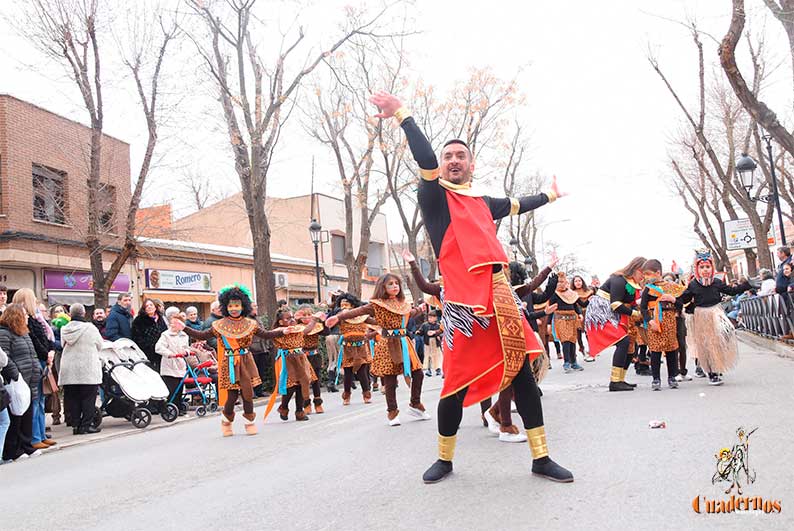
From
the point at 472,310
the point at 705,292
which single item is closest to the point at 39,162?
the point at 705,292

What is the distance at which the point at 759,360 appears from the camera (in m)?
13.2

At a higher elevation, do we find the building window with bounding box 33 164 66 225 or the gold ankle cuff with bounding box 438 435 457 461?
the building window with bounding box 33 164 66 225

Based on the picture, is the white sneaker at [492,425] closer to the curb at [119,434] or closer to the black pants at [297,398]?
the black pants at [297,398]

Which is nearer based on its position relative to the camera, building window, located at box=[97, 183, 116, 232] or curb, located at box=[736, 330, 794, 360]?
curb, located at box=[736, 330, 794, 360]

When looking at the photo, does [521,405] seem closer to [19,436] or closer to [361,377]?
[19,436]

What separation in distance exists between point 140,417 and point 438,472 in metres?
7.59

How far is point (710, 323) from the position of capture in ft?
31.8

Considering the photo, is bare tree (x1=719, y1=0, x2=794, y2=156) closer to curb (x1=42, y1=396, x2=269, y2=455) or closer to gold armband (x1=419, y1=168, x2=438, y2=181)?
gold armband (x1=419, y1=168, x2=438, y2=181)

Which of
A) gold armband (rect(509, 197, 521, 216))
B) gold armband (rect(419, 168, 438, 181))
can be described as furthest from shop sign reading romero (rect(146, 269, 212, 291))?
gold armband (rect(419, 168, 438, 181))

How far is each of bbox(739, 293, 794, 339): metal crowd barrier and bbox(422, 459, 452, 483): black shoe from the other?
1130cm

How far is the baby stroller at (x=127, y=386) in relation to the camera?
1105 centimetres

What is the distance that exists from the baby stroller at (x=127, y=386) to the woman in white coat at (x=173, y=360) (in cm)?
53

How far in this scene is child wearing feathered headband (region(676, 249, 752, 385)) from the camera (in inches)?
377

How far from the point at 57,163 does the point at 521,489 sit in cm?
2127
